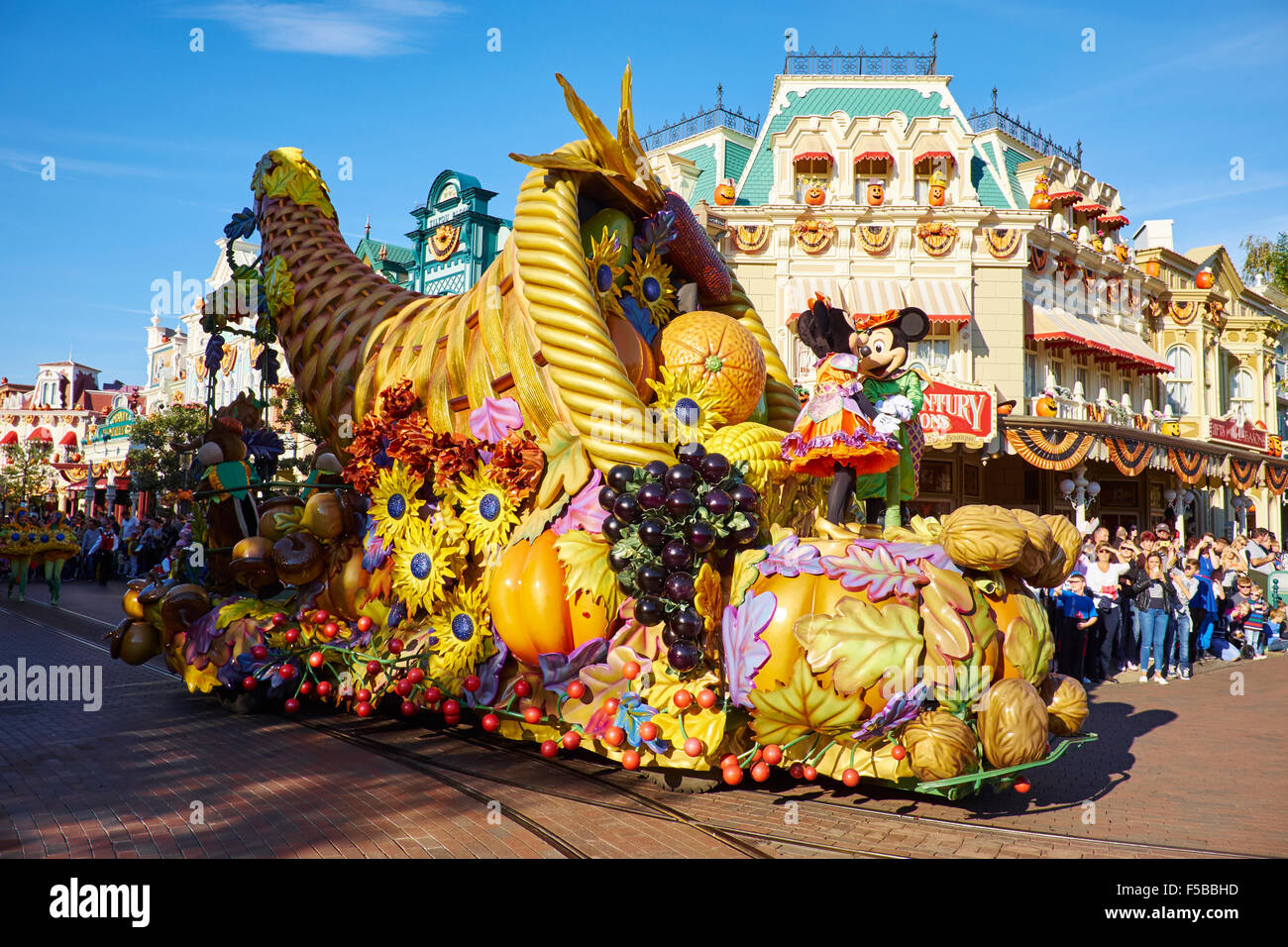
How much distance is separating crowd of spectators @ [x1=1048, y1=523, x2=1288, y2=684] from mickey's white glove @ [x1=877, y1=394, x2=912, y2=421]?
19.0ft

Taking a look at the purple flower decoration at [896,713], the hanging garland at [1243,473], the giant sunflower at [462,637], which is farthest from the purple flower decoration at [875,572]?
the hanging garland at [1243,473]

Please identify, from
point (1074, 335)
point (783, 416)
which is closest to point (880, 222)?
point (1074, 335)

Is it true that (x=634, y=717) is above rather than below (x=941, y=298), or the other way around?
below

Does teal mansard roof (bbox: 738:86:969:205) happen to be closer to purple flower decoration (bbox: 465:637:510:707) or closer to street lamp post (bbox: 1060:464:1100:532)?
street lamp post (bbox: 1060:464:1100:532)

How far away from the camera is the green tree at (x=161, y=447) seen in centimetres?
2959

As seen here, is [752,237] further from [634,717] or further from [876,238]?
[634,717]

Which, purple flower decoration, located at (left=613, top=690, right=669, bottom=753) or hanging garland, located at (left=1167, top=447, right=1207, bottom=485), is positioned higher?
hanging garland, located at (left=1167, top=447, right=1207, bottom=485)

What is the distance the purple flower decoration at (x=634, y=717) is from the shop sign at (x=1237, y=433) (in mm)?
27750

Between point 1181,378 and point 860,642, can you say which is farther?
point 1181,378

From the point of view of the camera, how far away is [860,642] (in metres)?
4.30

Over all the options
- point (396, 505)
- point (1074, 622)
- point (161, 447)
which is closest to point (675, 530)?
point (396, 505)

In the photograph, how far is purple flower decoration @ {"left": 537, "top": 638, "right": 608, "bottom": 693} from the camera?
494 cm

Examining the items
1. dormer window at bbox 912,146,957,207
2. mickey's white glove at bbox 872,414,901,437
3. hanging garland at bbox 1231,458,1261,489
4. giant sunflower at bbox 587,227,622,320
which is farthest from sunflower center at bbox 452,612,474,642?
hanging garland at bbox 1231,458,1261,489

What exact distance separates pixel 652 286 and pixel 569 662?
104 inches
